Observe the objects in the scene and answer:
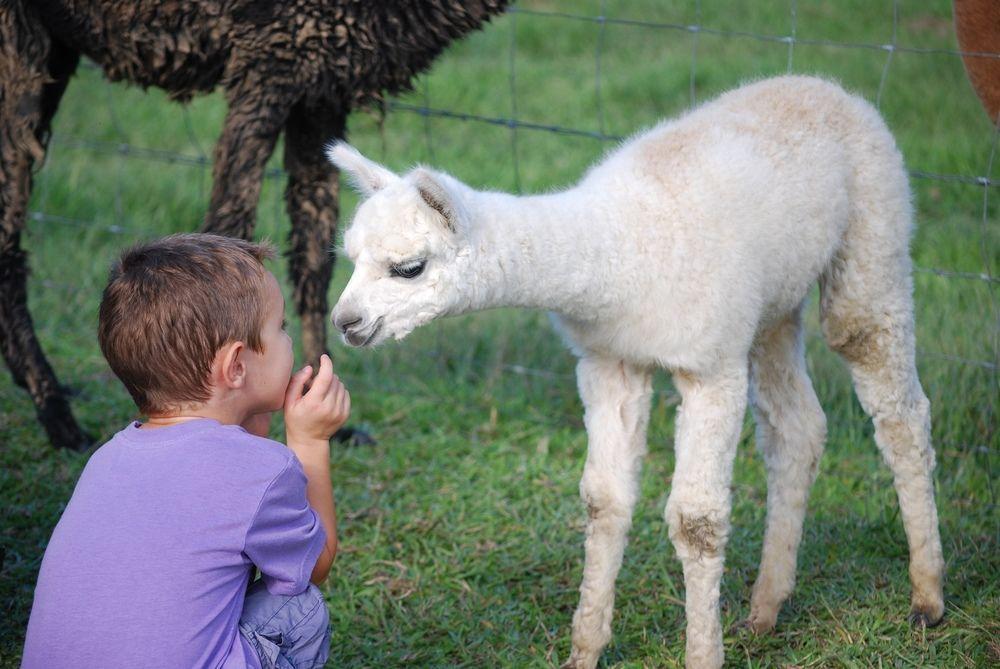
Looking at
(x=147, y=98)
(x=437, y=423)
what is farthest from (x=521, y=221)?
(x=147, y=98)

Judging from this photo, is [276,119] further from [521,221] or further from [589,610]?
[589,610]

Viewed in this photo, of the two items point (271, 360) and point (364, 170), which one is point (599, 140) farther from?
point (271, 360)

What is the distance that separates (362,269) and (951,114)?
199 inches

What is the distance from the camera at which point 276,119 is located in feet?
10.5

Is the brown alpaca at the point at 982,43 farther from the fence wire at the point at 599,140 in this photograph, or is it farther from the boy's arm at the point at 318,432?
the boy's arm at the point at 318,432

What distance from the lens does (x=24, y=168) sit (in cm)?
343

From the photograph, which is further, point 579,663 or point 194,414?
point 579,663

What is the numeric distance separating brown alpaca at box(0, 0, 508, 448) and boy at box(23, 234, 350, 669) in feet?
4.15

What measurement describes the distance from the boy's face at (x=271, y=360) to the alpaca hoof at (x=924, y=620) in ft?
5.38

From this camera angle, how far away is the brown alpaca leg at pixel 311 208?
11.5 feet

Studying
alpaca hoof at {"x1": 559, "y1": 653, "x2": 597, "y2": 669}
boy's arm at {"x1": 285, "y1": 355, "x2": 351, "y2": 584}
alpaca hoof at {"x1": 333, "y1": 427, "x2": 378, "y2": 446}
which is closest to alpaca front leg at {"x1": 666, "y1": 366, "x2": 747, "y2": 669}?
alpaca hoof at {"x1": 559, "y1": 653, "x2": 597, "y2": 669}

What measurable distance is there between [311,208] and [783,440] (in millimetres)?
1623

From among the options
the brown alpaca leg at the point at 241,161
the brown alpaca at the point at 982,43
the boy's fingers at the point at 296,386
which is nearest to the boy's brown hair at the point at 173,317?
the boy's fingers at the point at 296,386

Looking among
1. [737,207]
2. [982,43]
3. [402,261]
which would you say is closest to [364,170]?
[402,261]
